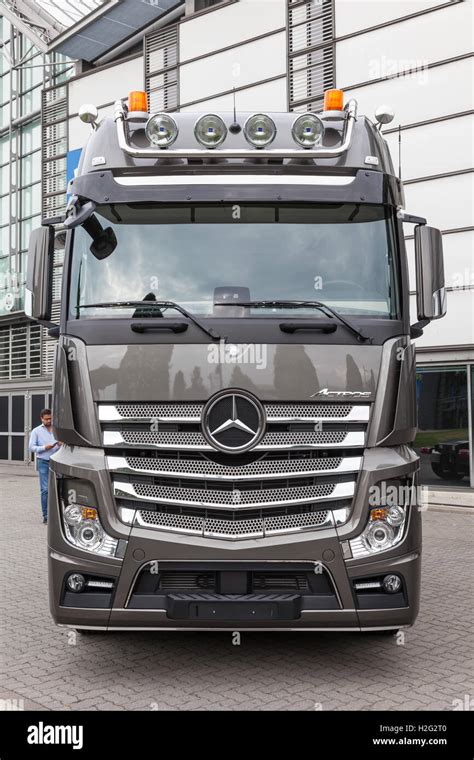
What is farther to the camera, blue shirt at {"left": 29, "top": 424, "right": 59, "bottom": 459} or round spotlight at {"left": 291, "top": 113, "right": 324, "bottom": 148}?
blue shirt at {"left": 29, "top": 424, "right": 59, "bottom": 459}

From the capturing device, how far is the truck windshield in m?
4.69

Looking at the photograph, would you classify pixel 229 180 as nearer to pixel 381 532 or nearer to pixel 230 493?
pixel 230 493

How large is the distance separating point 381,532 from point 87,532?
1.82 m

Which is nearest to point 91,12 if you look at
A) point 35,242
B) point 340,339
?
point 35,242

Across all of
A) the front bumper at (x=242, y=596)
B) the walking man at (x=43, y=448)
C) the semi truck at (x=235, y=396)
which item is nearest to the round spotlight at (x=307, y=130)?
the semi truck at (x=235, y=396)

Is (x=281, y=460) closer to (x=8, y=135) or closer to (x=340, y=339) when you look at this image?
(x=340, y=339)

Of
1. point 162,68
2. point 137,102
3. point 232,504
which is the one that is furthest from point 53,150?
point 232,504

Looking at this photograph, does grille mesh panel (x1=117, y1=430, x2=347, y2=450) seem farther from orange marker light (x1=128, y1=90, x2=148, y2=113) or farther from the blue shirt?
the blue shirt

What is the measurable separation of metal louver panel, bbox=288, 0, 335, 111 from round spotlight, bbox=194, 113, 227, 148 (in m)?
11.6

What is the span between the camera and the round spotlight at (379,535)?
448 centimetres

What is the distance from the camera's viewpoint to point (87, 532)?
4.52m

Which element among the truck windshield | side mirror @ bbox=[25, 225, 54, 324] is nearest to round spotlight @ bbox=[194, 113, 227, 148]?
the truck windshield

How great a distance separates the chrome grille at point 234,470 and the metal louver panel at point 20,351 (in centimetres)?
2009

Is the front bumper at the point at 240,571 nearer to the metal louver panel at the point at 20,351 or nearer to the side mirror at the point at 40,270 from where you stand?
the side mirror at the point at 40,270
